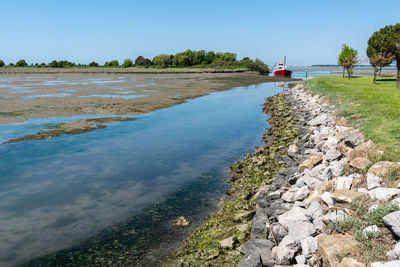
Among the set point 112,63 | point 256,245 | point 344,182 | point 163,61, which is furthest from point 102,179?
point 112,63

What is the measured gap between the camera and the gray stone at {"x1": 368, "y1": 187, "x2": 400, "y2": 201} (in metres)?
5.99

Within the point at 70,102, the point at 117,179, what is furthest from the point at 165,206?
the point at 70,102

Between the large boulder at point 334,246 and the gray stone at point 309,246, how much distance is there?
164 millimetres

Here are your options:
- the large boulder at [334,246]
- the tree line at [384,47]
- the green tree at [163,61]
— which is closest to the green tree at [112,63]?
the green tree at [163,61]

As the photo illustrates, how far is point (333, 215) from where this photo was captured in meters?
5.93

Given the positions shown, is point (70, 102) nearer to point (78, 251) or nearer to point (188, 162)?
point (188, 162)

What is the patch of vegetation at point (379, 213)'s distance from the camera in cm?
525

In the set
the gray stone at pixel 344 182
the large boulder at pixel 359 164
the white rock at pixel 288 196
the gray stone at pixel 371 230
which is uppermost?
the large boulder at pixel 359 164

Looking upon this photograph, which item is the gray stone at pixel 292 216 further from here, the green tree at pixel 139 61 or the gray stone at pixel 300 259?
the green tree at pixel 139 61

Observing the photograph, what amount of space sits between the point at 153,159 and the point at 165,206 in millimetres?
4914

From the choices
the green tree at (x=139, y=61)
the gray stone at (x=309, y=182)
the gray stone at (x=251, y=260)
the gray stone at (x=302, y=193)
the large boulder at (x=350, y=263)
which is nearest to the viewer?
the large boulder at (x=350, y=263)

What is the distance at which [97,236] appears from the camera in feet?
26.7

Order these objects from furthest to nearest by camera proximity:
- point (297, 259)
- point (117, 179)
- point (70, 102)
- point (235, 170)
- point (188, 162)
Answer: point (70, 102), point (188, 162), point (235, 170), point (117, 179), point (297, 259)

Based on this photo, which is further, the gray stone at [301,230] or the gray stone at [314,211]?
the gray stone at [314,211]
